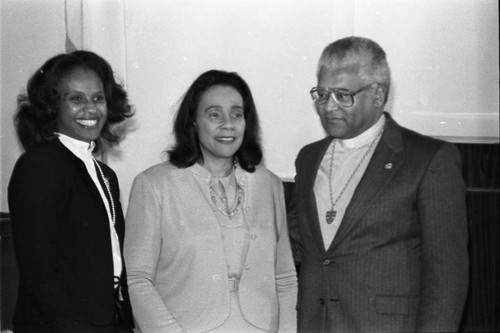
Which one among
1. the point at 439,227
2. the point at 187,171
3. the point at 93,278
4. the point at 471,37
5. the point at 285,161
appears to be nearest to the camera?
the point at 439,227

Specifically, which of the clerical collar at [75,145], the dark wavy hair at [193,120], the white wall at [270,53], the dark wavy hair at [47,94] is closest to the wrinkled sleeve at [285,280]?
the dark wavy hair at [193,120]

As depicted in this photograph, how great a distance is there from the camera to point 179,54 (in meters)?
4.72

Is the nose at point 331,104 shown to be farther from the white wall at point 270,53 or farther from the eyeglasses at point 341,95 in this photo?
the white wall at point 270,53

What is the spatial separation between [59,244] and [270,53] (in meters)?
2.29

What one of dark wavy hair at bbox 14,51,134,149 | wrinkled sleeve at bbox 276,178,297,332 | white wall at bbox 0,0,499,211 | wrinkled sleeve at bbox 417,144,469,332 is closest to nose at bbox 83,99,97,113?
dark wavy hair at bbox 14,51,134,149

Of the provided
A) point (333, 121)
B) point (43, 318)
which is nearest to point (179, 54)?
point (333, 121)

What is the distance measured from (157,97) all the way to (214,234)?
2057 mm

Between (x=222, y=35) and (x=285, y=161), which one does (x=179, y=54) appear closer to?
(x=222, y=35)

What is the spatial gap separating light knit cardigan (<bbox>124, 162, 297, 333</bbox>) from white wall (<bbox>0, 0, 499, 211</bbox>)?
5.04 feet

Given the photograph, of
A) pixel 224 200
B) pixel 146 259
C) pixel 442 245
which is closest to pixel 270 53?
pixel 224 200

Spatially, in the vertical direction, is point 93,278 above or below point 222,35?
below

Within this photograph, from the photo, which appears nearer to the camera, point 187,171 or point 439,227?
point 439,227

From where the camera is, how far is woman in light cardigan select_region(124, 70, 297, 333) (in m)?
2.88

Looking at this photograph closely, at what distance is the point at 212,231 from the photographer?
116 inches
